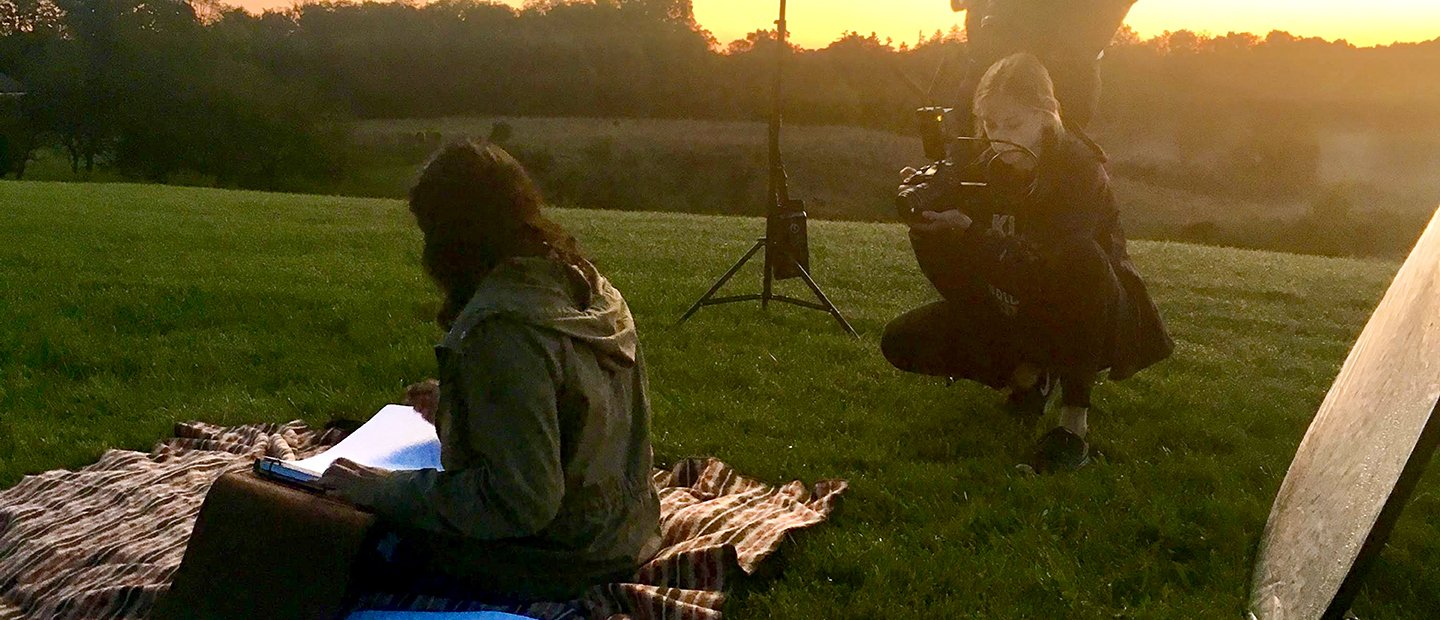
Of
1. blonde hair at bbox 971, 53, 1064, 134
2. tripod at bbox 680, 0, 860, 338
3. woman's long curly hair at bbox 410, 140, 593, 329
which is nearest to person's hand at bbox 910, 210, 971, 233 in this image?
blonde hair at bbox 971, 53, 1064, 134

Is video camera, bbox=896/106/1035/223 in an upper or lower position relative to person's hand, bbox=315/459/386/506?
upper

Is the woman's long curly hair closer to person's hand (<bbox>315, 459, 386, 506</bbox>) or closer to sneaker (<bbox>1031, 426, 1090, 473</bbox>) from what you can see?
person's hand (<bbox>315, 459, 386, 506</bbox>)

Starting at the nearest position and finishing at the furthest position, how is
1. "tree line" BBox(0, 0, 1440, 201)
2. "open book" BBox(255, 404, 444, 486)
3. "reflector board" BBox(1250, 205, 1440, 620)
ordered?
"reflector board" BBox(1250, 205, 1440, 620) < "open book" BBox(255, 404, 444, 486) < "tree line" BBox(0, 0, 1440, 201)

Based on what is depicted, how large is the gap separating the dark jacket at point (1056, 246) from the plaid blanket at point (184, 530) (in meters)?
1.22

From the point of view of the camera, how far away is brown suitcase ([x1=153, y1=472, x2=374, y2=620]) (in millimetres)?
2822

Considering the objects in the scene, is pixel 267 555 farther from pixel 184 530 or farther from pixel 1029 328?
pixel 1029 328

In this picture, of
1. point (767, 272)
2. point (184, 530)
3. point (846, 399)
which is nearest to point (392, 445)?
point (184, 530)

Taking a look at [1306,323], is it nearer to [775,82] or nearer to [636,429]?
[775,82]

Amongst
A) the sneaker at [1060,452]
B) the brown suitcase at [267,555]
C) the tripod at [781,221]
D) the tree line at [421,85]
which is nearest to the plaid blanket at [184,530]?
the brown suitcase at [267,555]

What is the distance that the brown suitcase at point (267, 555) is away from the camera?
111 inches

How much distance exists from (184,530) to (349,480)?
3.88 feet

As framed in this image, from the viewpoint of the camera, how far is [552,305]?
2.72 metres

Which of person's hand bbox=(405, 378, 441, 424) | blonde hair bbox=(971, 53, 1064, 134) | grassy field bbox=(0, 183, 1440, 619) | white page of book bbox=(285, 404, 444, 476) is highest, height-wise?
blonde hair bbox=(971, 53, 1064, 134)

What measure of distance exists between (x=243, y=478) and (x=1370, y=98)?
73.5 ft
